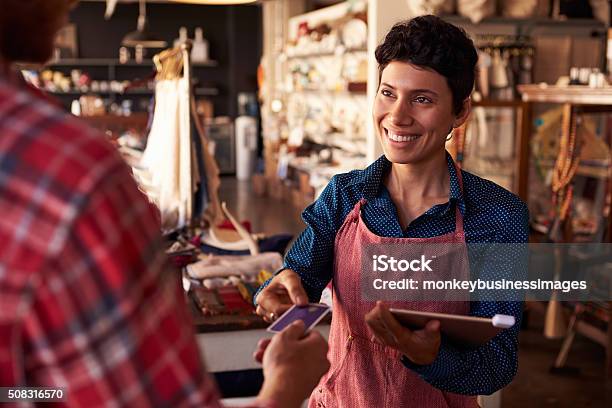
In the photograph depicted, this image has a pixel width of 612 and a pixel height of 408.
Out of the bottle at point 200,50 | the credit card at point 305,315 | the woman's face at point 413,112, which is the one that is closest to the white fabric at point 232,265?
the woman's face at point 413,112

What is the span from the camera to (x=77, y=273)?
66 centimetres

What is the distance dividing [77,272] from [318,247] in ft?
4.04

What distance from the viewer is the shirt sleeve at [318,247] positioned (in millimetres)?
1862

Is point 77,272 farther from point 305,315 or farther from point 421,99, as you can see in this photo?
point 421,99

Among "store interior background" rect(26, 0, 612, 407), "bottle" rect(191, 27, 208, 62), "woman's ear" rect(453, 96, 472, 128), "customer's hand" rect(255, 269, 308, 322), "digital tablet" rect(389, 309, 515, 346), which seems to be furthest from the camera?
"bottle" rect(191, 27, 208, 62)

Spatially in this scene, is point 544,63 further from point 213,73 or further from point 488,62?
point 213,73

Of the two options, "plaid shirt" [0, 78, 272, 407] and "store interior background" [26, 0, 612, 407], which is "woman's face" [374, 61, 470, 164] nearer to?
"store interior background" [26, 0, 612, 407]

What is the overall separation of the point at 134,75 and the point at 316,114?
21.5 feet

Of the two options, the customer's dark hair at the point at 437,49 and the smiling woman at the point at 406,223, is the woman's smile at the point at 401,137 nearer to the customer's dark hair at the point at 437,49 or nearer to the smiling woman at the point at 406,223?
the smiling woman at the point at 406,223

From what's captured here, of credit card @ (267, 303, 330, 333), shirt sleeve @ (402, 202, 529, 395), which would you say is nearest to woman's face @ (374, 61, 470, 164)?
shirt sleeve @ (402, 202, 529, 395)

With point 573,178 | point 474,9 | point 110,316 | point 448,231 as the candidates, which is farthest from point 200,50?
point 110,316

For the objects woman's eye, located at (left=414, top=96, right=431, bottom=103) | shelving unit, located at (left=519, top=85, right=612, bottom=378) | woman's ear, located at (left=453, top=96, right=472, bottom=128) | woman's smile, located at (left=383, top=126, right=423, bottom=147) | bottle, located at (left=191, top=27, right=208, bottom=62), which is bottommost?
shelving unit, located at (left=519, top=85, right=612, bottom=378)

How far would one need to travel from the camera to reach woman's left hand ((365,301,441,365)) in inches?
56.4

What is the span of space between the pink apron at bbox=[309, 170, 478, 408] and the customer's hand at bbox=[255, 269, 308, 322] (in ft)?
0.42
